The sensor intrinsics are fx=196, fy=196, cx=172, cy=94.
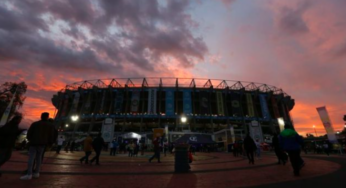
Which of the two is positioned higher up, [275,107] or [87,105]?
[87,105]

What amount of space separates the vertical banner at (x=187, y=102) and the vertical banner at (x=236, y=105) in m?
14.5

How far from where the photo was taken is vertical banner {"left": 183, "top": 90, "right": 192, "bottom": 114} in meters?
61.0

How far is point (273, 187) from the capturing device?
4.99 metres

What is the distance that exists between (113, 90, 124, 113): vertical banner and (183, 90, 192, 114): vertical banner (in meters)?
20.1

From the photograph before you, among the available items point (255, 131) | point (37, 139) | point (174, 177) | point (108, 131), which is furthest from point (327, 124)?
point (108, 131)

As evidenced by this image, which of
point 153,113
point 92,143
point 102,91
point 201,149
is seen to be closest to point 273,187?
point 92,143

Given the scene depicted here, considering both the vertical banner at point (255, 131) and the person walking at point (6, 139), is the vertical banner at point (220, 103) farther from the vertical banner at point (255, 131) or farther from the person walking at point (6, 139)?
the person walking at point (6, 139)

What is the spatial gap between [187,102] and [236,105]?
16510 millimetres

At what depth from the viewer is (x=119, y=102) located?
205 ft

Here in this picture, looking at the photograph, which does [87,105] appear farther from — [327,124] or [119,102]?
[327,124]

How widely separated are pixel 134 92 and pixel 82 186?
59619 millimetres

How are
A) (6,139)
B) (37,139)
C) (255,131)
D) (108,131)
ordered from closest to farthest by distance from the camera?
(6,139) < (37,139) < (255,131) < (108,131)

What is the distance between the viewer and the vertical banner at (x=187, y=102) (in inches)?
2402

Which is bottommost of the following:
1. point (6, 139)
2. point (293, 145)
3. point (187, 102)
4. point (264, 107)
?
point (293, 145)
